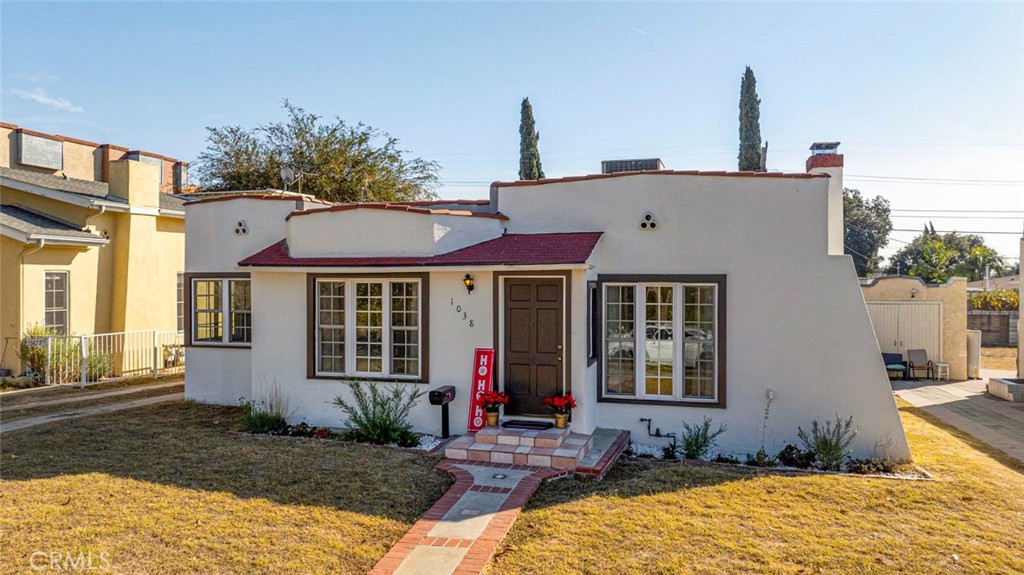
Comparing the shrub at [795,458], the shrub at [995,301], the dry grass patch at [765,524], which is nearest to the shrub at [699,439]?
the dry grass patch at [765,524]

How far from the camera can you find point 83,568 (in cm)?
528

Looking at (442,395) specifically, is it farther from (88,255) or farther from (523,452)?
(88,255)

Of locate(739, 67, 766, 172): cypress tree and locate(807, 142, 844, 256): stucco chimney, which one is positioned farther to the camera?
locate(739, 67, 766, 172): cypress tree

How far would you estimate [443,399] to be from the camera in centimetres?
952

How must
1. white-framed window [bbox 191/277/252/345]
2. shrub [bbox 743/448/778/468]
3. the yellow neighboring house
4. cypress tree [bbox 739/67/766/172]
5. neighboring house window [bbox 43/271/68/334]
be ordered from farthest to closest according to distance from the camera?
cypress tree [bbox 739/67/766/172], neighboring house window [bbox 43/271/68/334], the yellow neighboring house, white-framed window [bbox 191/277/252/345], shrub [bbox 743/448/778/468]

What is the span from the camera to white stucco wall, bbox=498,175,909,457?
30.0 feet

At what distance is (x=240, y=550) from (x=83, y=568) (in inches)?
50.5

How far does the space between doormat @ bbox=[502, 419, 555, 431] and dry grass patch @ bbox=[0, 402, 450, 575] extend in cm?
144

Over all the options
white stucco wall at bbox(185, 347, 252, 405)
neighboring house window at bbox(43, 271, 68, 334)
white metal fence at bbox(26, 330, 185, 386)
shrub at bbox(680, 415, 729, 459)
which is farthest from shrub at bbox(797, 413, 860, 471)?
neighboring house window at bbox(43, 271, 68, 334)

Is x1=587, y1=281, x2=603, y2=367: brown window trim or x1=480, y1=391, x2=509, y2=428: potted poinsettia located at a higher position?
x1=587, y1=281, x2=603, y2=367: brown window trim

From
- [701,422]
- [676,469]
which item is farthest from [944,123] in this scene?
[676,469]

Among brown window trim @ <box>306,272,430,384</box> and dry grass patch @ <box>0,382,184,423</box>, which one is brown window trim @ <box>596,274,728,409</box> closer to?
brown window trim @ <box>306,272,430,384</box>

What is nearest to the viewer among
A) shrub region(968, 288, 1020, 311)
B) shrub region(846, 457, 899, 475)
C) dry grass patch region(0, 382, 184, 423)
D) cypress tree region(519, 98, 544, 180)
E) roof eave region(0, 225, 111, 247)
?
shrub region(846, 457, 899, 475)

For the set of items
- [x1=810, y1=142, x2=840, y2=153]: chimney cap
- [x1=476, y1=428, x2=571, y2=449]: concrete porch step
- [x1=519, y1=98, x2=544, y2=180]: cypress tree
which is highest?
[x1=519, y1=98, x2=544, y2=180]: cypress tree
